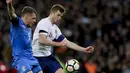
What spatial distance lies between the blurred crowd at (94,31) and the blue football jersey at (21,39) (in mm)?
6542

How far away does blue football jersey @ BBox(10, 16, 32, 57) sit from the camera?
33.9ft

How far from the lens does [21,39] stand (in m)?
10.4

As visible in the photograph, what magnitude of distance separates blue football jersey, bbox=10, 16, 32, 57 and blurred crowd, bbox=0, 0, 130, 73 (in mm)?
6542

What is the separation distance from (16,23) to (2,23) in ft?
33.3

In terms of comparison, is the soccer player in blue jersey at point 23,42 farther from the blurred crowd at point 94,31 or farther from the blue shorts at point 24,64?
the blurred crowd at point 94,31

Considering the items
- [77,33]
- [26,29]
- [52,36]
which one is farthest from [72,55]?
[26,29]

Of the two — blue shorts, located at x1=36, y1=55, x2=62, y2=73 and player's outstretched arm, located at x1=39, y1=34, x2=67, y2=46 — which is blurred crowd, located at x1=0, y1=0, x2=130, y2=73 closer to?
blue shorts, located at x1=36, y1=55, x2=62, y2=73

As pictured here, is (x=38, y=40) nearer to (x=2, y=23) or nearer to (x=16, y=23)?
(x=16, y=23)

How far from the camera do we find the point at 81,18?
883 inches

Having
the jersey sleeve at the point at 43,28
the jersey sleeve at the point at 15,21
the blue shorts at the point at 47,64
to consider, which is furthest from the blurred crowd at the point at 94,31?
the jersey sleeve at the point at 15,21

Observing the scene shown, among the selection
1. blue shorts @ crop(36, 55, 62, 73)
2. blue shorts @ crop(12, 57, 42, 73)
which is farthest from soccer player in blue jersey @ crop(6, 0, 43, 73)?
blue shorts @ crop(36, 55, 62, 73)

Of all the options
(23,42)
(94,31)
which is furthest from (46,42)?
(94,31)

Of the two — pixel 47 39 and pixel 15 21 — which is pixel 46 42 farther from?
pixel 15 21

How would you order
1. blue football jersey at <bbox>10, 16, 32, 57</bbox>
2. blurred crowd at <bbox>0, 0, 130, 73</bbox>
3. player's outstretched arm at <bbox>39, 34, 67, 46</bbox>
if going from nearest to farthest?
blue football jersey at <bbox>10, 16, 32, 57</bbox>, player's outstretched arm at <bbox>39, 34, 67, 46</bbox>, blurred crowd at <bbox>0, 0, 130, 73</bbox>
